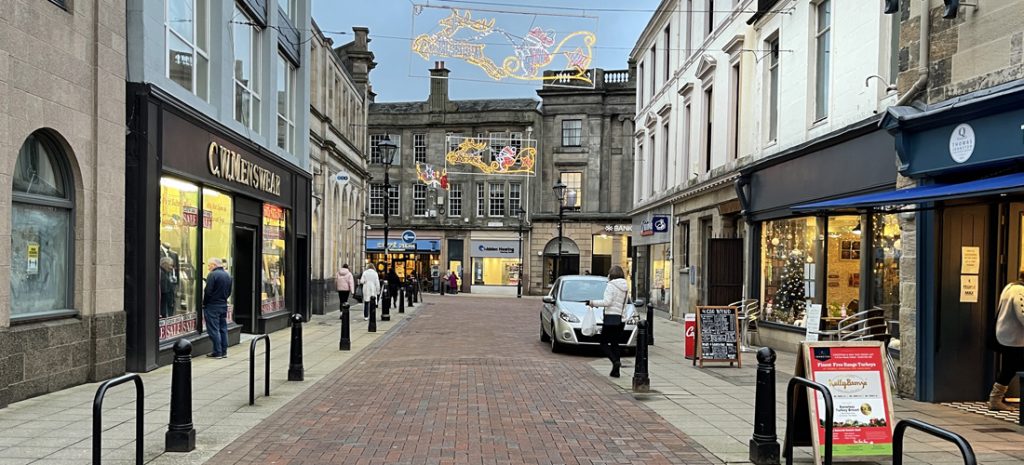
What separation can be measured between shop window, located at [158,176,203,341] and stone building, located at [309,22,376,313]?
10.6m

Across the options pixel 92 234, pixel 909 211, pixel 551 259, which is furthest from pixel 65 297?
pixel 551 259

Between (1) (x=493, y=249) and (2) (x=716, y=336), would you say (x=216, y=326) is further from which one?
(1) (x=493, y=249)

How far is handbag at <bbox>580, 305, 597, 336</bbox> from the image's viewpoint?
44.2ft

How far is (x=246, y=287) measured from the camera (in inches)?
662

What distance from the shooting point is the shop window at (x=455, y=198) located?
163 feet

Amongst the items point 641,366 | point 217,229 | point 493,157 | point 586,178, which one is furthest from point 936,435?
point 586,178

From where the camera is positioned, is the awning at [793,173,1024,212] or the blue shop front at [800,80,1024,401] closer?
the awning at [793,173,1024,212]

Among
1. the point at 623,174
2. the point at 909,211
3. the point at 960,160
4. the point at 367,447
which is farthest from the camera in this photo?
the point at 623,174

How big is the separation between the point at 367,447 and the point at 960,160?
7.36m

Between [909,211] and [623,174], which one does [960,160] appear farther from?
[623,174]

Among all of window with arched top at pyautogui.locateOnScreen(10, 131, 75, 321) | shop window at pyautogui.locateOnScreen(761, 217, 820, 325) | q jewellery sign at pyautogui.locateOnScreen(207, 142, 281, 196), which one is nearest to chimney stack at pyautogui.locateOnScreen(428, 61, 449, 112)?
q jewellery sign at pyautogui.locateOnScreen(207, 142, 281, 196)

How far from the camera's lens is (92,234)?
9930 millimetres

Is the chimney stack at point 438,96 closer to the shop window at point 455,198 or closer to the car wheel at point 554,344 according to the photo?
the shop window at point 455,198

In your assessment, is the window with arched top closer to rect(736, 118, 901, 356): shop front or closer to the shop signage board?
the shop signage board
